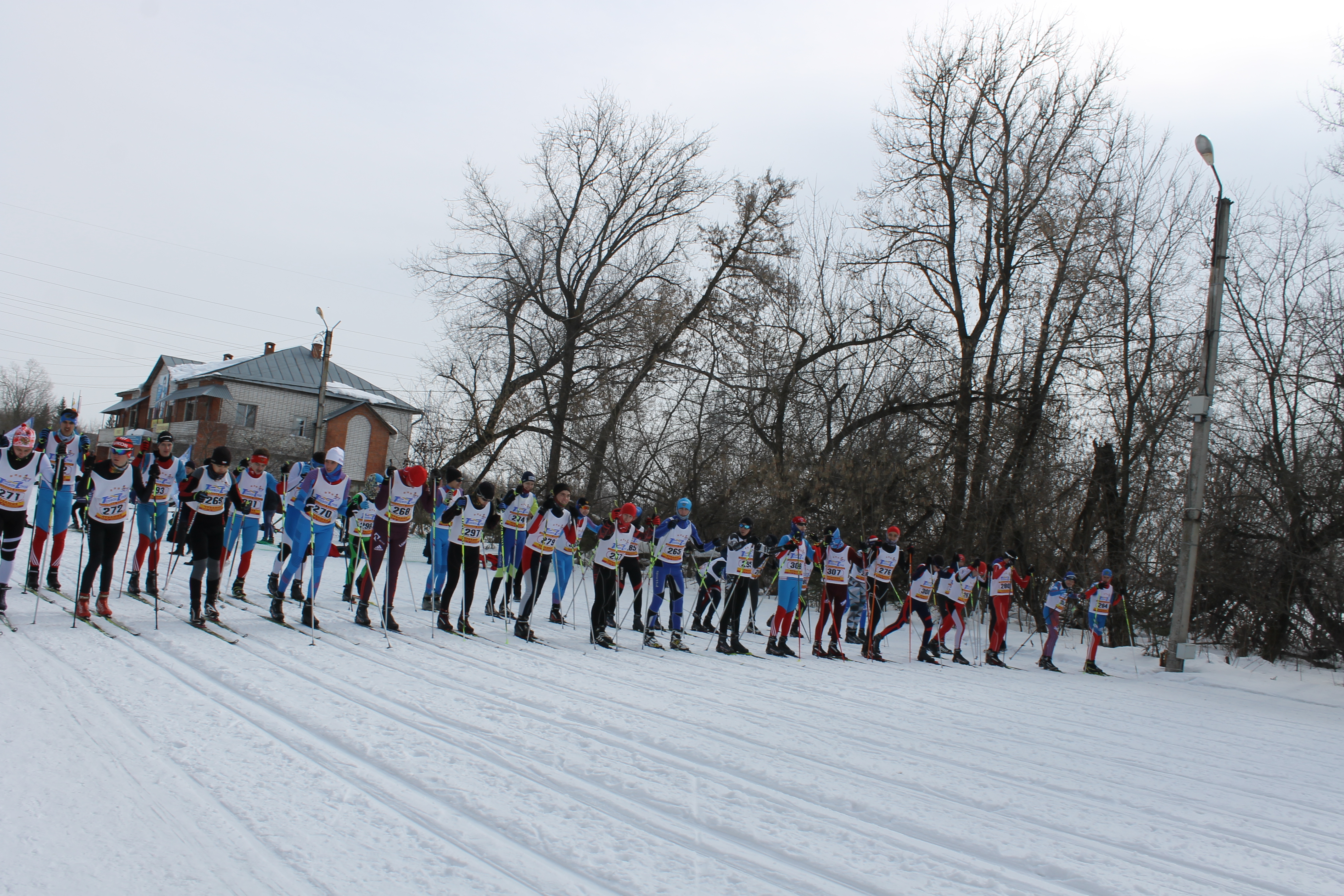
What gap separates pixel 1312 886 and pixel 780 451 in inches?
817

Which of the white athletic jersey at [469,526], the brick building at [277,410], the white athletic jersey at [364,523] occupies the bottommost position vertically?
the white athletic jersey at [364,523]

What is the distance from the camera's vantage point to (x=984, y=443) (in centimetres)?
2272

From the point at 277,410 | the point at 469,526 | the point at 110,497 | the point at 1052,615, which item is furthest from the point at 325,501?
the point at 277,410

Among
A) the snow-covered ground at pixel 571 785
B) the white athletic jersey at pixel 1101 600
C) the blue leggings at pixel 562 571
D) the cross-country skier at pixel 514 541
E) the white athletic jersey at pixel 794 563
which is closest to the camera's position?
the snow-covered ground at pixel 571 785

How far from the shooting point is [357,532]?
12484mm

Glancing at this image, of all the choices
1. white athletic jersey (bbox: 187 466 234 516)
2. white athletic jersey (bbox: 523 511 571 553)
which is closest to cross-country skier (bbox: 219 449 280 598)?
white athletic jersey (bbox: 187 466 234 516)

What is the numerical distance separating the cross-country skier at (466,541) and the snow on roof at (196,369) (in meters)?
49.5

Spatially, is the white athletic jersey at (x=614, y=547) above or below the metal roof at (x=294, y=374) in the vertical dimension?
below

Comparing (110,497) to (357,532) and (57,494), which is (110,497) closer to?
(57,494)

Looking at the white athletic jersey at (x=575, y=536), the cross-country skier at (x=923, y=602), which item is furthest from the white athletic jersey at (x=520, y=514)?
the cross-country skier at (x=923, y=602)

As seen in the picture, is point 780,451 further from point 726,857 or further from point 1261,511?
point 726,857

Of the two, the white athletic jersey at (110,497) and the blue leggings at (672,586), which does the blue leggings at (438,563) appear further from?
the white athletic jersey at (110,497)

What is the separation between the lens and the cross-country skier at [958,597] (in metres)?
14.8

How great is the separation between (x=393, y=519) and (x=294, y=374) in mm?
51007
